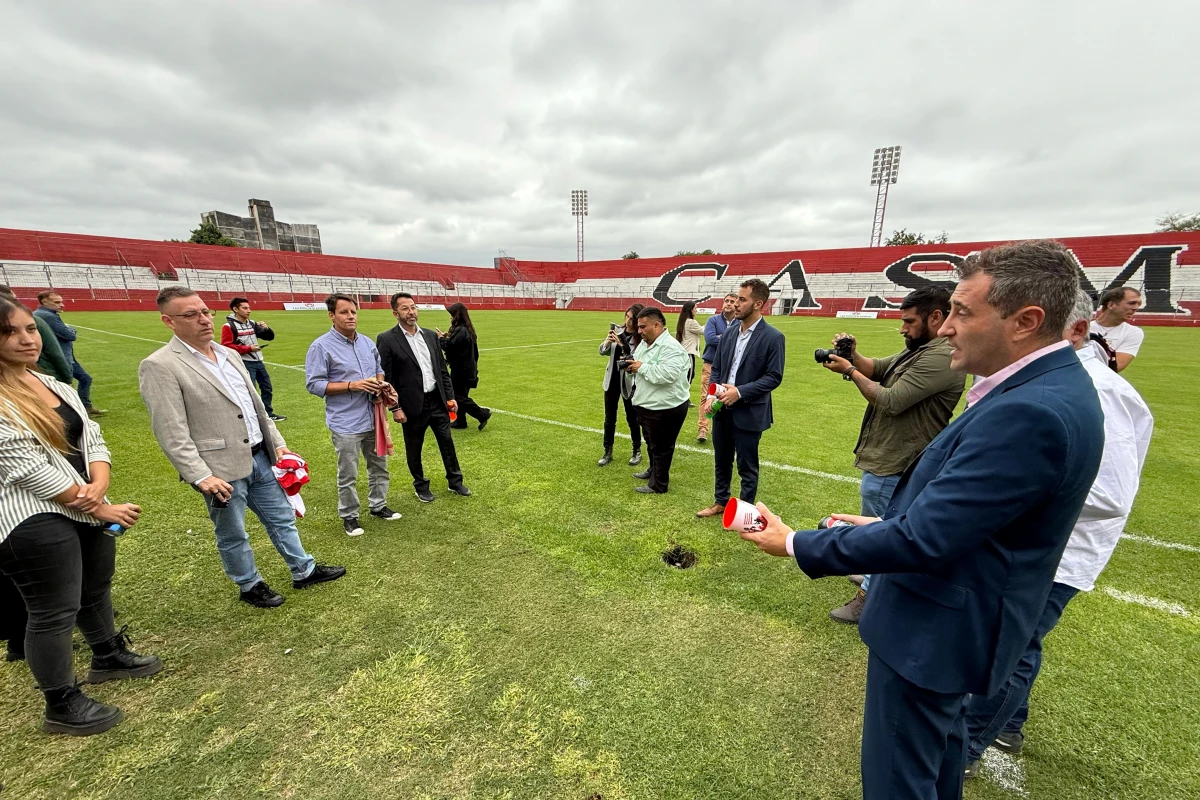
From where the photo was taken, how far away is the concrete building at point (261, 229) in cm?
6406

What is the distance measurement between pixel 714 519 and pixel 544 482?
1957 mm

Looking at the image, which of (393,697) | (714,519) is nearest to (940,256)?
(714,519)

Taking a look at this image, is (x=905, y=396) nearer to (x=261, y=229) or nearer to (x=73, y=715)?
(x=73, y=715)

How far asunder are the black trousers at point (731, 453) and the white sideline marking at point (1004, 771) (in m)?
2.14

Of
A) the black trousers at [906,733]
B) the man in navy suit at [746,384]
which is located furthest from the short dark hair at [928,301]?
the black trousers at [906,733]

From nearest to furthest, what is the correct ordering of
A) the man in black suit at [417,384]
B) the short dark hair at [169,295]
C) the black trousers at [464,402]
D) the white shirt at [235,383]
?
the short dark hair at [169,295] < the white shirt at [235,383] < the man in black suit at [417,384] < the black trousers at [464,402]

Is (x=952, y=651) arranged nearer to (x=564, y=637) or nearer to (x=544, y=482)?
(x=564, y=637)

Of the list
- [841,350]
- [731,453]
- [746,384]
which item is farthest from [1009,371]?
[731,453]

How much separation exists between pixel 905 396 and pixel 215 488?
4046mm

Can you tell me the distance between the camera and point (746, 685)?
258 centimetres

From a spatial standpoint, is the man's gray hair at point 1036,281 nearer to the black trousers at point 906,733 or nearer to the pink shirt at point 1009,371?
the pink shirt at point 1009,371

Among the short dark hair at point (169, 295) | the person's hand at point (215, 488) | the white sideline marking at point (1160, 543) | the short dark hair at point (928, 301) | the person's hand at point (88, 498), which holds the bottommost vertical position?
the white sideline marking at point (1160, 543)

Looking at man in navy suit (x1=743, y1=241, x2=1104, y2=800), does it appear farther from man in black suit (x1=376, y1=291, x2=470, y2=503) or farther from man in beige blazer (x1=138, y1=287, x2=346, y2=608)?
man in black suit (x1=376, y1=291, x2=470, y2=503)

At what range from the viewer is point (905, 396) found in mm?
2729
